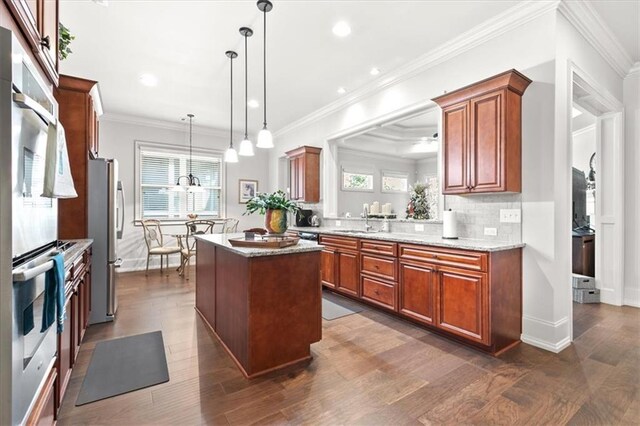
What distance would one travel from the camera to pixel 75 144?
9.75 ft

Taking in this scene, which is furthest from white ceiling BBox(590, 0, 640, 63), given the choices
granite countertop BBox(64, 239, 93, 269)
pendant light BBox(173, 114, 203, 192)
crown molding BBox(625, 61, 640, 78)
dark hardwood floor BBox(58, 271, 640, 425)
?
pendant light BBox(173, 114, 203, 192)

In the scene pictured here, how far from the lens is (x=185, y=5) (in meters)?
2.70

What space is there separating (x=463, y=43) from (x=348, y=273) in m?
2.92

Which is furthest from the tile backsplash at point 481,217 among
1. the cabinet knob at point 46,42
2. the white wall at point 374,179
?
the cabinet knob at point 46,42

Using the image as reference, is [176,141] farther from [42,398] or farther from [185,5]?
[42,398]

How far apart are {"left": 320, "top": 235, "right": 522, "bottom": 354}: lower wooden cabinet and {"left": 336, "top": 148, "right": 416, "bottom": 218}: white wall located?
7.51 feet

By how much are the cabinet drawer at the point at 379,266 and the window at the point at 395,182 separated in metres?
3.18

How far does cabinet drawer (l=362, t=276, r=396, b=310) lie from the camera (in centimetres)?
331

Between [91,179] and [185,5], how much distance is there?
195 centimetres

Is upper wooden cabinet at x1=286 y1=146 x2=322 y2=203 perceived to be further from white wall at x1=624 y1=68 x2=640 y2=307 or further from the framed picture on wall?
white wall at x1=624 y1=68 x2=640 y2=307

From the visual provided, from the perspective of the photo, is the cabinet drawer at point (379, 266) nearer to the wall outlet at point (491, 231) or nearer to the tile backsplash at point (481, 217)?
the tile backsplash at point (481, 217)

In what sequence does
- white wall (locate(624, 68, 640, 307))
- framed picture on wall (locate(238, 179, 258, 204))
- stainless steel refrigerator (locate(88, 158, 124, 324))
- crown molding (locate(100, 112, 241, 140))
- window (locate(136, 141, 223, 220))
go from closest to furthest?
stainless steel refrigerator (locate(88, 158, 124, 324)), white wall (locate(624, 68, 640, 307)), crown molding (locate(100, 112, 241, 140)), window (locate(136, 141, 223, 220)), framed picture on wall (locate(238, 179, 258, 204))

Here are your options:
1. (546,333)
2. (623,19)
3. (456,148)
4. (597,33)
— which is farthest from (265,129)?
(623,19)

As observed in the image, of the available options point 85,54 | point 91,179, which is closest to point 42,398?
point 91,179
